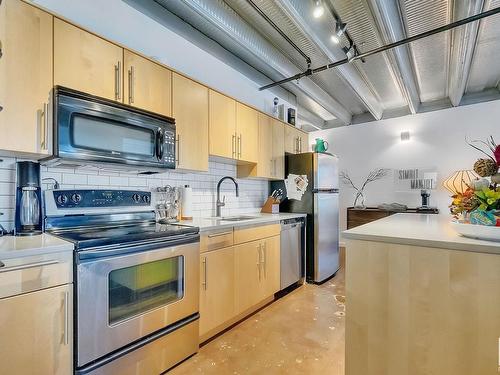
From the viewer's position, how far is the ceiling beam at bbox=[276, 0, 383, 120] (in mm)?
2137

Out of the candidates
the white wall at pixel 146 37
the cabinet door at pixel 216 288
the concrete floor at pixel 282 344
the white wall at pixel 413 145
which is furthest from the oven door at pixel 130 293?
the white wall at pixel 413 145

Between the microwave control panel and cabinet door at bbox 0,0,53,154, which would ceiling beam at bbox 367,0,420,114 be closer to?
the microwave control panel

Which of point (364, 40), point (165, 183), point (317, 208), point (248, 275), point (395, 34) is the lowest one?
point (248, 275)

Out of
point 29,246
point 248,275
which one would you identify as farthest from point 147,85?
point 248,275

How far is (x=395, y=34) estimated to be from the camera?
98.6 inches

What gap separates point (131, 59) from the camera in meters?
1.87

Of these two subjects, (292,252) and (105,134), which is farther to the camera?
(292,252)

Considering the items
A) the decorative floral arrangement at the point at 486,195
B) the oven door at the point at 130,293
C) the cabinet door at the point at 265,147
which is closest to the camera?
the decorative floral arrangement at the point at 486,195

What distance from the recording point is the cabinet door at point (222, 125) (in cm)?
253

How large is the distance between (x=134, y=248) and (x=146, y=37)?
1870 mm

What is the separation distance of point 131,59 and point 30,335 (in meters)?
1.72

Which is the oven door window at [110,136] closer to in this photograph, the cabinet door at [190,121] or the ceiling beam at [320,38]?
the cabinet door at [190,121]

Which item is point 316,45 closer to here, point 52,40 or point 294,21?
point 294,21

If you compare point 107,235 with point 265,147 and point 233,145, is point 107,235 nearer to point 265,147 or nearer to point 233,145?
point 233,145
